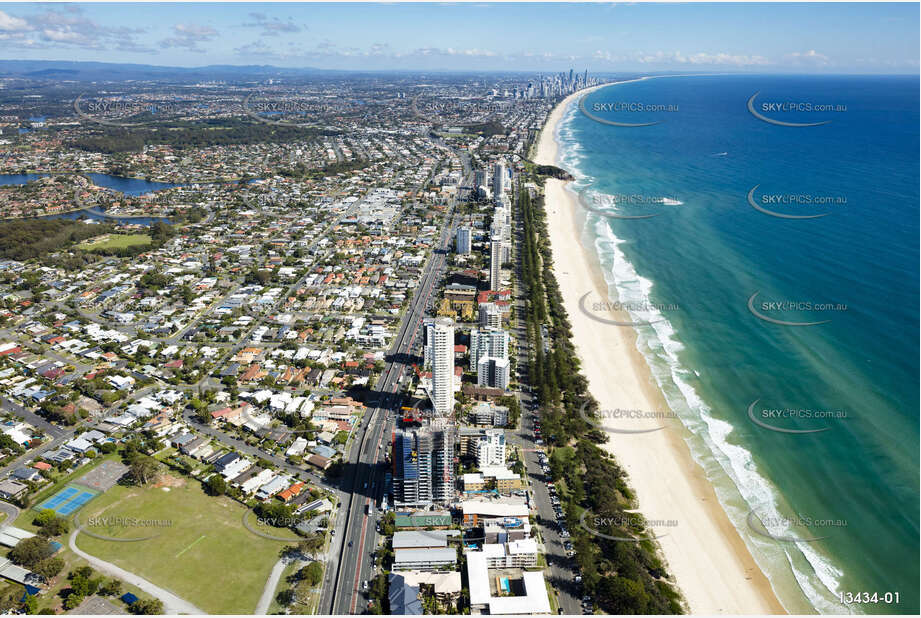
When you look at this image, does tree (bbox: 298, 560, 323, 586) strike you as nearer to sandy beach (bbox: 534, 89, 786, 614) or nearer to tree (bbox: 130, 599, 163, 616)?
tree (bbox: 130, 599, 163, 616)

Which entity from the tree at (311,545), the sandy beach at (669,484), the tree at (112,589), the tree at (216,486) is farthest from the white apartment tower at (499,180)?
the tree at (112,589)

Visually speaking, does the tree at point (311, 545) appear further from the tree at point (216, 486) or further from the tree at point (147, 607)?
the tree at point (216, 486)

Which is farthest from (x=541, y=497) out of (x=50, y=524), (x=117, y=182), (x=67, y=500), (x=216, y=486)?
(x=117, y=182)

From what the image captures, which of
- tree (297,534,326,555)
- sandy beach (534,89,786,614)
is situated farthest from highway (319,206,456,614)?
sandy beach (534,89,786,614)

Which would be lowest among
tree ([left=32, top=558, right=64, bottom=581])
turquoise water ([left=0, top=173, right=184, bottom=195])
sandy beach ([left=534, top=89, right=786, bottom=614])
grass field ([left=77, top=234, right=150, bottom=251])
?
sandy beach ([left=534, top=89, right=786, bottom=614])

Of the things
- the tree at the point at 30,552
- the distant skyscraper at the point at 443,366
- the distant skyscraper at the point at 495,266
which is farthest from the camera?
the distant skyscraper at the point at 495,266

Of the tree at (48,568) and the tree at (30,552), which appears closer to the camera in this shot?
the tree at (48,568)
